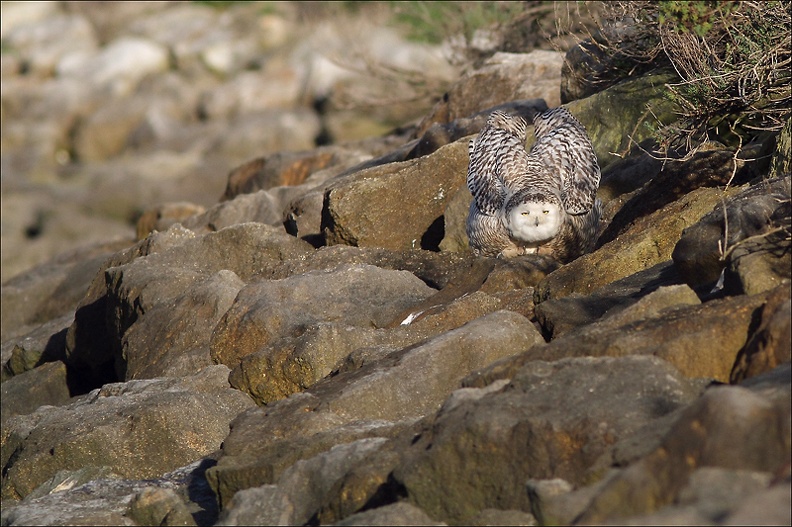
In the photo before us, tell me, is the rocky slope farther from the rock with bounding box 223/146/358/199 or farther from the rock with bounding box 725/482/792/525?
the rock with bounding box 223/146/358/199

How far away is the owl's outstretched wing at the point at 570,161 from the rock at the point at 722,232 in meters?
2.39

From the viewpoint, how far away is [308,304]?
9219mm

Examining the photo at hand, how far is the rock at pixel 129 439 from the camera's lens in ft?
25.3

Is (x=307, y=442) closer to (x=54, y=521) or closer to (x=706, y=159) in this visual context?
(x=54, y=521)

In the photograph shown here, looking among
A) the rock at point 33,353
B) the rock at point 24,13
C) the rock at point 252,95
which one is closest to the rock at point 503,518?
the rock at point 33,353

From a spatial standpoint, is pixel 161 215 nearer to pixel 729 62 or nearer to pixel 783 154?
pixel 729 62

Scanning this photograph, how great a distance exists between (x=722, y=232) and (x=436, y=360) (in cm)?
169

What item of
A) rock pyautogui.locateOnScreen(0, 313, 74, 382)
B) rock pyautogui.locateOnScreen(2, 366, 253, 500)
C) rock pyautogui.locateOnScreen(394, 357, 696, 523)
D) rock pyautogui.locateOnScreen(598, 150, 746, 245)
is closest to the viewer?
rock pyautogui.locateOnScreen(394, 357, 696, 523)

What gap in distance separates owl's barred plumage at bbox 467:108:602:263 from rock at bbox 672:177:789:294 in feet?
6.87

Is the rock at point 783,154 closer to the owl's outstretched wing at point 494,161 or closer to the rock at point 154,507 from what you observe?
the owl's outstretched wing at point 494,161

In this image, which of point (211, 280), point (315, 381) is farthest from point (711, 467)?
point (211, 280)

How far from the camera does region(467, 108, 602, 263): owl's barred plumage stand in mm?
9438

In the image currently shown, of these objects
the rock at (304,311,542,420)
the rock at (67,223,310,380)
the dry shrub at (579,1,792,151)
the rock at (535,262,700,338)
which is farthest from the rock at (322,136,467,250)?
the rock at (304,311,542,420)

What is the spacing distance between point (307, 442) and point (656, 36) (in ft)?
21.7
